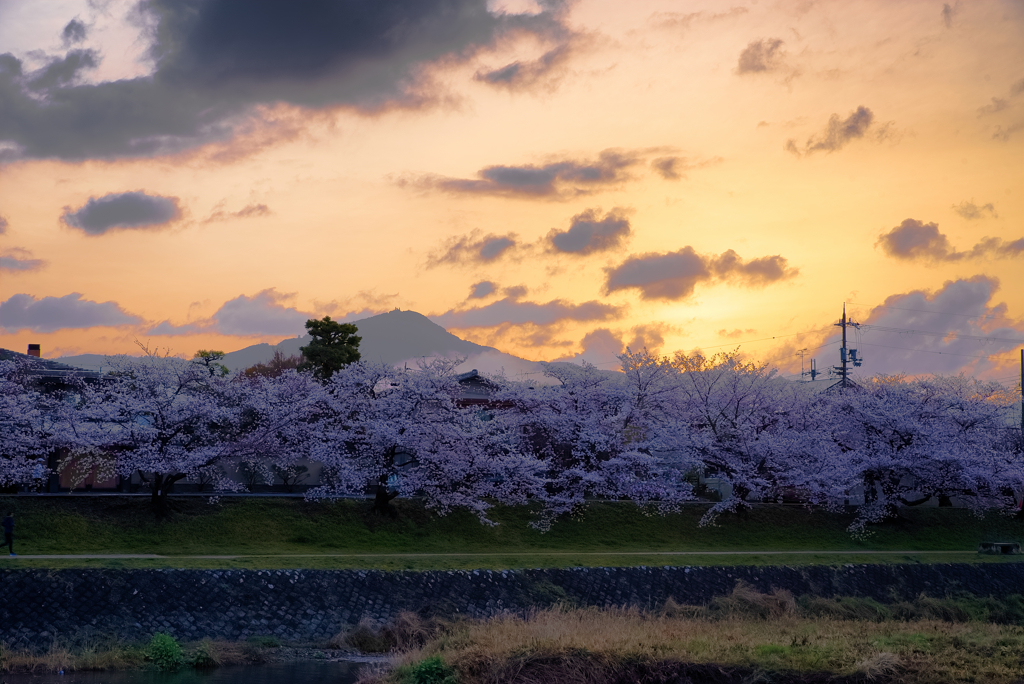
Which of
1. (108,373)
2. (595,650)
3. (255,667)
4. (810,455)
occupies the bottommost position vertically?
(255,667)

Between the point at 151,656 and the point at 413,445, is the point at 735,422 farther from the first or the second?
the point at 151,656

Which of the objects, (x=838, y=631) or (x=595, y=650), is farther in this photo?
(x=838, y=631)

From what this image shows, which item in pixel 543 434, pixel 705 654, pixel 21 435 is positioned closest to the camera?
pixel 705 654

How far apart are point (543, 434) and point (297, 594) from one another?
945 inches

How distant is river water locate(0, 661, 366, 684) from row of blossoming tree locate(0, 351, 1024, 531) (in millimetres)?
16956

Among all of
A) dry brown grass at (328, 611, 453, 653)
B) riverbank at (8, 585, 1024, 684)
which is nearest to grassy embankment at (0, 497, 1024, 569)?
dry brown grass at (328, 611, 453, 653)

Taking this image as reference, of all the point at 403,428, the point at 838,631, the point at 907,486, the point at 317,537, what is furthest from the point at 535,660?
the point at 907,486

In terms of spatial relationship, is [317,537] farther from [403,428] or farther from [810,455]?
[810,455]

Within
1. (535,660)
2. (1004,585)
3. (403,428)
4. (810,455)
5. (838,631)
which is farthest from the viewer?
(810,455)

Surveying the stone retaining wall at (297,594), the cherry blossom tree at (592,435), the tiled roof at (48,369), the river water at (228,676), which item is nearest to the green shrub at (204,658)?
the river water at (228,676)

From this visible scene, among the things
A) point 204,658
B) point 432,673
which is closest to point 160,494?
point 204,658

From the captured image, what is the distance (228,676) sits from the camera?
2638 cm

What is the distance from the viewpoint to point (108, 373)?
160ft

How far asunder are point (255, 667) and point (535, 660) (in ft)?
32.4
